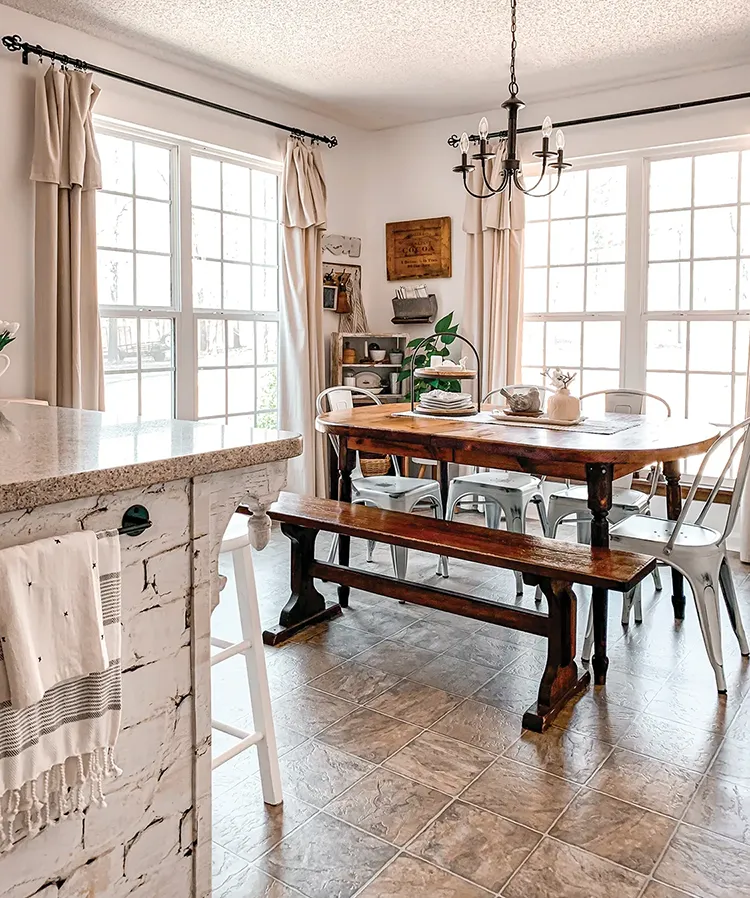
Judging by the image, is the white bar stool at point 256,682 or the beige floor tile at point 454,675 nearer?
the white bar stool at point 256,682

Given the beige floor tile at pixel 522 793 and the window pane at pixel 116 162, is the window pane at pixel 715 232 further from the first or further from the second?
the beige floor tile at pixel 522 793

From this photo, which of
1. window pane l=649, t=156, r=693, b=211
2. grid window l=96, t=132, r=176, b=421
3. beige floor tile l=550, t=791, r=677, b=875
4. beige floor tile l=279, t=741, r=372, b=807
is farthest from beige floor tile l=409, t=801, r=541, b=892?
window pane l=649, t=156, r=693, b=211

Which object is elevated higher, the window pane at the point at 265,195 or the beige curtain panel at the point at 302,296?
the window pane at the point at 265,195

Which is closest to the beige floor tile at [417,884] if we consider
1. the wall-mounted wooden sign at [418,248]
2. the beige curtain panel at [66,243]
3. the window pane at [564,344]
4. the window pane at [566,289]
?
the beige curtain panel at [66,243]

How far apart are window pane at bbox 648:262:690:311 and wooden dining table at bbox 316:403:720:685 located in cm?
142

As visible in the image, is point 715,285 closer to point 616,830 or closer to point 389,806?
point 616,830

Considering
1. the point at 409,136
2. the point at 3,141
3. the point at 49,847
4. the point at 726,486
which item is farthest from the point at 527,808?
the point at 409,136

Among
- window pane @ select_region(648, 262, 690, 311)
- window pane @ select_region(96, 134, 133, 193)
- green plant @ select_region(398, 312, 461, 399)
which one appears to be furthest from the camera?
green plant @ select_region(398, 312, 461, 399)

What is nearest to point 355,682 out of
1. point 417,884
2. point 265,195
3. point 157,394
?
point 417,884

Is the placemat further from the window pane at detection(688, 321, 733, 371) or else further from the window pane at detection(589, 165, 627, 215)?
the window pane at detection(589, 165, 627, 215)

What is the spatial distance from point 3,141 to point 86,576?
3.16 m

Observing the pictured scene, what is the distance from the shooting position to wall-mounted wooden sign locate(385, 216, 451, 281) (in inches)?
215

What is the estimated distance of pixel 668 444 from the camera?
278cm

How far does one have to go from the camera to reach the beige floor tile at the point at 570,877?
1695 mm
